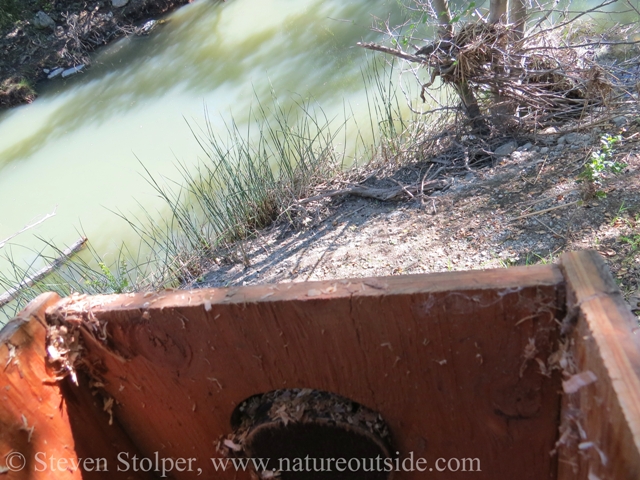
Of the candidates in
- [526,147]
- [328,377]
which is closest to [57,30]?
[526,147]

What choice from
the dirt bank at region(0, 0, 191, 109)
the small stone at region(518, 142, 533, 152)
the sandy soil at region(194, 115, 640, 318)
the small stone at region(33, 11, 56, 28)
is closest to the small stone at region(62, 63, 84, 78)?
the dirt bank at region(0, 0, 191, 109)

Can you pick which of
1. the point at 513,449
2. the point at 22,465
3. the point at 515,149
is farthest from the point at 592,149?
the point at 22,465

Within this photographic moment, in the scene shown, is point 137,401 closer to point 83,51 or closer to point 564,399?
point 564,399

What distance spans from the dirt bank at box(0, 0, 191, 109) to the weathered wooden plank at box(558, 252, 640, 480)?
10.3 meters

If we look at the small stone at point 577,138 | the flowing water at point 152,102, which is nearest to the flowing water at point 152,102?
the flowing water at point 152,102

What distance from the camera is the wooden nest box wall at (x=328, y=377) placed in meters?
0.76

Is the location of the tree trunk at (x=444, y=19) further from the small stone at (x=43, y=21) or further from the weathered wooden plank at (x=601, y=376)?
the small stone at (x=43, y=21)

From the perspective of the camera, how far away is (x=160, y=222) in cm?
482

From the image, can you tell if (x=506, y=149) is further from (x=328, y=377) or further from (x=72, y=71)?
(x=72, y=71)

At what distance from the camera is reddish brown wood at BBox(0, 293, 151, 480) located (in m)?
0.92

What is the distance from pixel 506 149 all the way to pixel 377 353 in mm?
2360

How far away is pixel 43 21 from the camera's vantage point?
10203 mm

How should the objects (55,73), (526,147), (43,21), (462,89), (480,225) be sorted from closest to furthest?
1. (480,225)
2. (526,147)
3. (462,89)
4. (55,73)
5. (43,21)

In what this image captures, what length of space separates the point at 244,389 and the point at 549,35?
3118 mm
